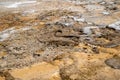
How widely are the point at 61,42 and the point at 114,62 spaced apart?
44.4 inches

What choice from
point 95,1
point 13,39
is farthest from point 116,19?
point 13,39

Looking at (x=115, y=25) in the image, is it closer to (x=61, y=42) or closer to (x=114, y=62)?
(x=61, y=42)

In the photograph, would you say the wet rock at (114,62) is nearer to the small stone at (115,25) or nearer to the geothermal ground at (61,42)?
the geothermal ground at (61,42)

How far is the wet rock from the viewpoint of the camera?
3576mm

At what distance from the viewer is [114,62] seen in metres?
3.69

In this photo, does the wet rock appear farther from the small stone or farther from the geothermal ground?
the small stone

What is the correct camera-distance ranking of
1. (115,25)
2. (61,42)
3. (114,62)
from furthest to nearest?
(115,25)
(61,42)
(114,62)

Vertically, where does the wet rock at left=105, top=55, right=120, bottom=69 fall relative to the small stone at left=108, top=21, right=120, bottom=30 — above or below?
below

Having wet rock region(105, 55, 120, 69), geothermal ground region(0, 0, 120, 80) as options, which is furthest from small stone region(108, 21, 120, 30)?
wet rock region(105, 55, 120, 69)

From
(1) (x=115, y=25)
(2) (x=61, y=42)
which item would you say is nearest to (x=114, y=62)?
(2) (x=61, y=42)

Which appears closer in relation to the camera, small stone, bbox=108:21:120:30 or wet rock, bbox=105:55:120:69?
wet rock, bbox=105:55:120:69

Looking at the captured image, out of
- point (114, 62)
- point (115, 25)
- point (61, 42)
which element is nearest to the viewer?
point (114, 62)

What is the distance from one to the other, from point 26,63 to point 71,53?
74cm

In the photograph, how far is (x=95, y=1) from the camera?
7.44m
